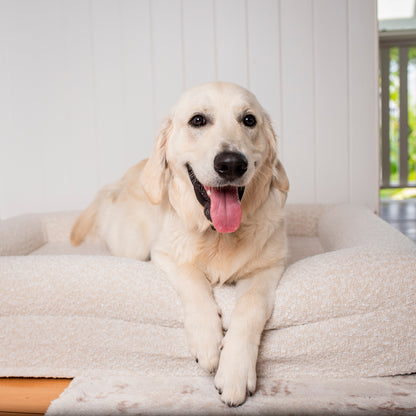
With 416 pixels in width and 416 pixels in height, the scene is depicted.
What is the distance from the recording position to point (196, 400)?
3.96ft

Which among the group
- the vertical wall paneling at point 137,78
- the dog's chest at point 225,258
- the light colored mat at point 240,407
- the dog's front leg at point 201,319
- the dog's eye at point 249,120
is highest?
the vertical wall paneling at point 137,78

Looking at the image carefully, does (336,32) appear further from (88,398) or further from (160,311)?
(88,398)

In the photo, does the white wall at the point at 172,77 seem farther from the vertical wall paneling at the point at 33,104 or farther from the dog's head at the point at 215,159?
the dog's head at the point at 215,159

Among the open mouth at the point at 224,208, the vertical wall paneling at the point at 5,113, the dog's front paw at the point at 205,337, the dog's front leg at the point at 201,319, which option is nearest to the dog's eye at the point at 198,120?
the open mouth at the point at 224,208

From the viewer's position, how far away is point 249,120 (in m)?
1.52

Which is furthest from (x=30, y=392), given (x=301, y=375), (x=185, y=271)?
(x=301, y=375)

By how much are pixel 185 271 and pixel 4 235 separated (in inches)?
49.9

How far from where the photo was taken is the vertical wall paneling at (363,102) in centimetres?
277

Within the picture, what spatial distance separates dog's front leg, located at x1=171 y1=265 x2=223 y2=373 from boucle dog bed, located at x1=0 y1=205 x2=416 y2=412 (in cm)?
5

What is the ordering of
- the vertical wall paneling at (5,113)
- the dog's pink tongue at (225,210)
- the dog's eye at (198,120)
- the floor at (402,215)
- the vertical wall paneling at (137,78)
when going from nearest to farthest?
the dog's pink tongue at (225,210) → the dog's eye at (198,120) → the vertical wall paneling at (137,78) → the vertical wall paneling at (5,113) → the floor at (402,215)

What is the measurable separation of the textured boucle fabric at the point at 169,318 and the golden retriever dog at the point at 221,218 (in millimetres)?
85

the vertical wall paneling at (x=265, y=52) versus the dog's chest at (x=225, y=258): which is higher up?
the vertical wall paneling at (x=265, y=52)

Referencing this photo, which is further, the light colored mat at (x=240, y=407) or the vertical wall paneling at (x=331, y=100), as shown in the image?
the vertical wall paneling at (x=331, y=100)

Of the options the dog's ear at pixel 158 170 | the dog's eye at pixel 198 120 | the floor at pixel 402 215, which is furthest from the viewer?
the floor at pixel 402 215
